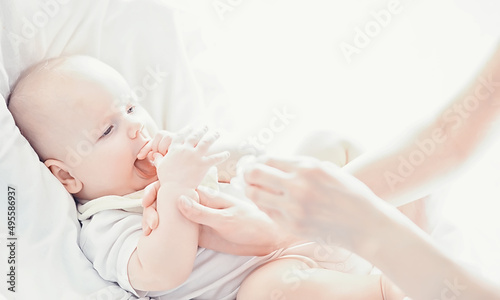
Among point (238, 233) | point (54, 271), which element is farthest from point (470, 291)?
point (54, 271)

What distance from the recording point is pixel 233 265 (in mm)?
1084

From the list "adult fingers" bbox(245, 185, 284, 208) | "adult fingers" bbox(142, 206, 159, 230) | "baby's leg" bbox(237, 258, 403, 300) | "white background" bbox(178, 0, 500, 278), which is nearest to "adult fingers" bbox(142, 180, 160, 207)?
"adult fingers" bbox(142, 206, 159, 230)

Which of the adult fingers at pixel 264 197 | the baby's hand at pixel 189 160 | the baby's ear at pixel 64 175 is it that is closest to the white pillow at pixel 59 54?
the baby's ear at pixel 64 175

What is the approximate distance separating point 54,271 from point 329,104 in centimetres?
86

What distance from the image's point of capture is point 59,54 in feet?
4.10

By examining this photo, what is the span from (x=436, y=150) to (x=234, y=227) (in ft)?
1.23

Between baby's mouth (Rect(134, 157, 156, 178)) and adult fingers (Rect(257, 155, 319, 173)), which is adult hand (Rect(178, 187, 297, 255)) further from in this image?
adult fingers (Rect(257, 155, 319, 173))

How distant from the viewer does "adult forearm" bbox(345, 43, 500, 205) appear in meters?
0.96

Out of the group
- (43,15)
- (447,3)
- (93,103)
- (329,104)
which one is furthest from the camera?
(447,3)

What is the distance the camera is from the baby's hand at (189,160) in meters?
0.99

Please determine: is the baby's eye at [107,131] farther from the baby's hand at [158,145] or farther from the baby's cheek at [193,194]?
the baby's cheek at [193,194]

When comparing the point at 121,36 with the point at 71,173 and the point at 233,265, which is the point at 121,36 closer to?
the point at 71,173

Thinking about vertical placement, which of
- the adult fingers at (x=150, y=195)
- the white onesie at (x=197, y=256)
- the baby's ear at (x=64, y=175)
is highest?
the adult fingers at (x=150, y=195)

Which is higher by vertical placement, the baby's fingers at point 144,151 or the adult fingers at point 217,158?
the adult fingers at point 217,158
